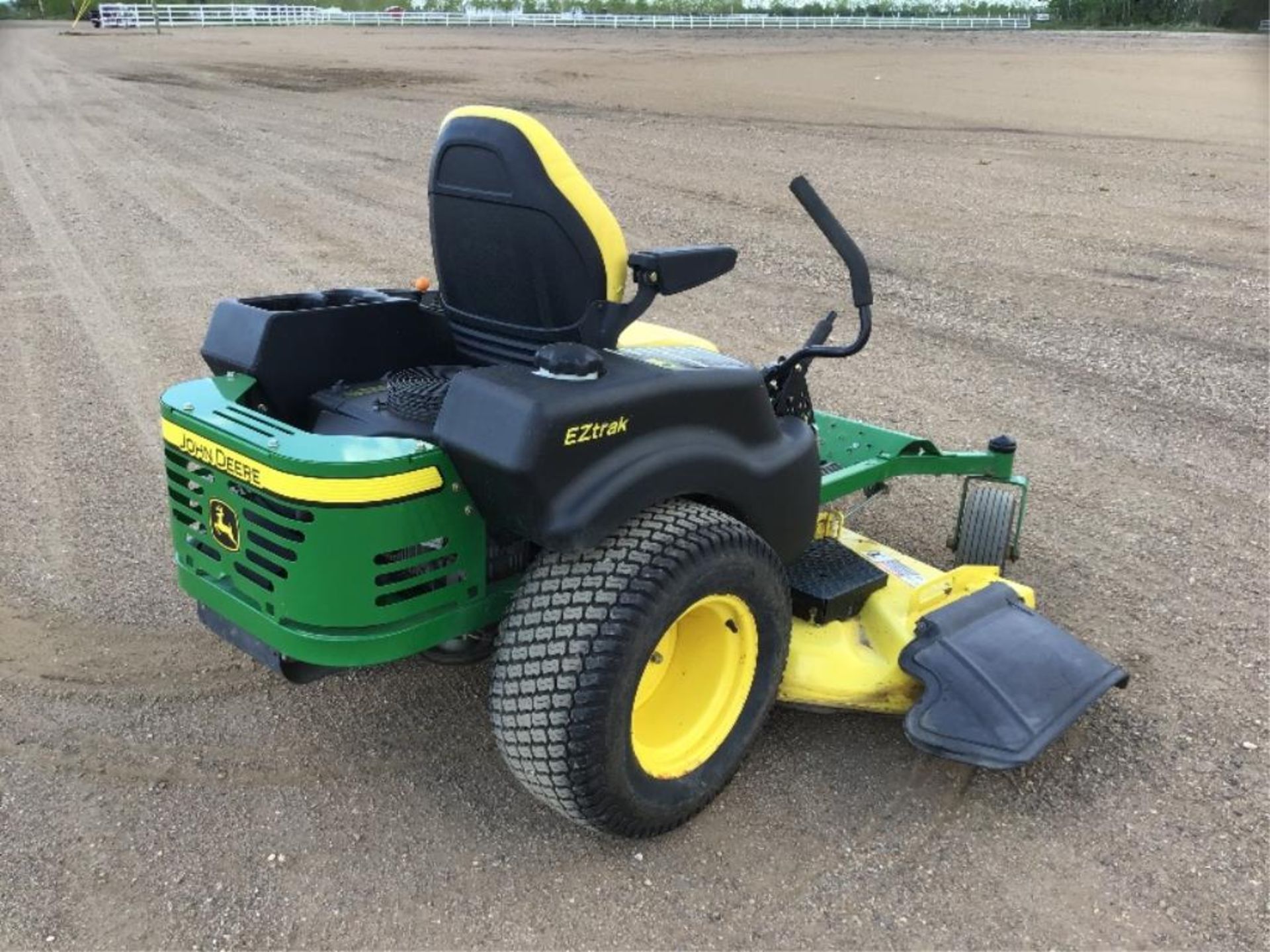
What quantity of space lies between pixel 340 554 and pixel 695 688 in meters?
0.99

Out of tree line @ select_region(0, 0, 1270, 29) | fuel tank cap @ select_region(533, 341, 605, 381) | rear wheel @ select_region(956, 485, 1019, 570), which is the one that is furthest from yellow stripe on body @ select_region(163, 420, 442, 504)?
tree line @ select_region(0, 0, 1270, 29)

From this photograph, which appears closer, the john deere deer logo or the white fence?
the john deere deer logo

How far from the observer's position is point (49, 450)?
5176 mm

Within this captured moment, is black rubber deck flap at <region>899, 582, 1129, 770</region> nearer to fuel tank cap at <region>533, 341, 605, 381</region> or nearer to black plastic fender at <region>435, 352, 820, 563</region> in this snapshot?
black plastic fender at <region>435, 352, 820, 563</region>

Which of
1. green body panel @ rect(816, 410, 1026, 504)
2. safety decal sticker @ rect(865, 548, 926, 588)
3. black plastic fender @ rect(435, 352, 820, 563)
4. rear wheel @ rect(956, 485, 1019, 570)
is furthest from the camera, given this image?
rear wheel @ rect(956, 485, 1019, 570)

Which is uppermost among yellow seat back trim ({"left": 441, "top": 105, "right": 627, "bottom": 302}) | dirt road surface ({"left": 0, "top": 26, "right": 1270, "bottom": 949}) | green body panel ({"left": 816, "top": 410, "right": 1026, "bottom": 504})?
yellow seat back trim ({"left": 441, "top": 105, "right": 627, "bottom": 302})

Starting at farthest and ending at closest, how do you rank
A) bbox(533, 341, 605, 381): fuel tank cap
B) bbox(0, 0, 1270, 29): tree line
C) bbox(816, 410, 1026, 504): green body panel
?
1. bbox(0, 0, 1270, 29): tree line
2. bbox(816, 410, 1026, 504): green body panel
3. bbox(533, 341, 605, 381): fuel tank cap

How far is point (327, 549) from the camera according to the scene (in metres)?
2.45

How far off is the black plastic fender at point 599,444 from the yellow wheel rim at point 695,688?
285 millimetres

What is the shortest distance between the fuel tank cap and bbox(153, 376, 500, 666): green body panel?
295 millimetres

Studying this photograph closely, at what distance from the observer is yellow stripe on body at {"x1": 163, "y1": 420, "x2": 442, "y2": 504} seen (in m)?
2.41

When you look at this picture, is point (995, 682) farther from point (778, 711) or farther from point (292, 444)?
point (292, 444)

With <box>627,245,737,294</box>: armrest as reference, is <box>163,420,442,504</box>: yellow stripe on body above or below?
below

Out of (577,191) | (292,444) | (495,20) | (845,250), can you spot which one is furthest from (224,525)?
(495,20)
